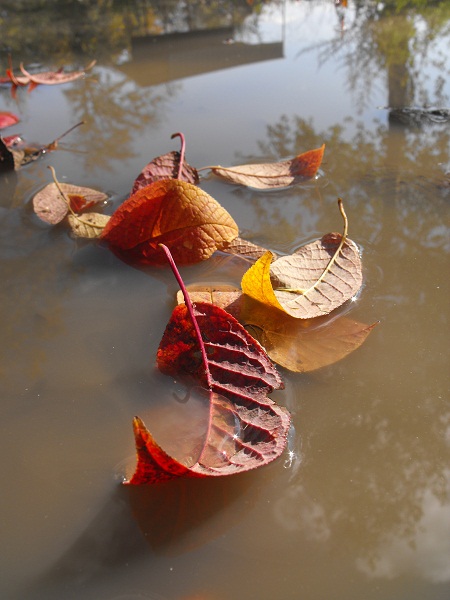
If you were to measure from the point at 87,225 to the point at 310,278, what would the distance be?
570 millimetres

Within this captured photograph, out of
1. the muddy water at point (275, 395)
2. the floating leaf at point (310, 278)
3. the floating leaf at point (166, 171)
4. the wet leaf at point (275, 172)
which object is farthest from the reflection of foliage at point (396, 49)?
the floating leaf at point (310, 278)

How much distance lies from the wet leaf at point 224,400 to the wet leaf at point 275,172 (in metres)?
0.67

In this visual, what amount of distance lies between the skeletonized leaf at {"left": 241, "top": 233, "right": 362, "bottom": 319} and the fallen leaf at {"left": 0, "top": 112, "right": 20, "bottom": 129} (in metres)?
1.37

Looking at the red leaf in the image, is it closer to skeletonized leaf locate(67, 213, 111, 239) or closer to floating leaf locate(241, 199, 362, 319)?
skeletonized leaf locate(67, 213, 111, 239)

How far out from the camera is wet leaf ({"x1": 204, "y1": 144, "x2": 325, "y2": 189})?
1521 mm

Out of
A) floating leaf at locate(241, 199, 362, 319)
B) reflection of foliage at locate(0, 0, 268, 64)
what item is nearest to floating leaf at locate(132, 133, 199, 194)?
floating leaf at locate(241, 199, 362, 319)

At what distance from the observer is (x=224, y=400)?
89cm

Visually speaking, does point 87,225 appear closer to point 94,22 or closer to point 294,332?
point 294,332

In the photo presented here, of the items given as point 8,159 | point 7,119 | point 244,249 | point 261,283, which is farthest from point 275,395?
point 7,119

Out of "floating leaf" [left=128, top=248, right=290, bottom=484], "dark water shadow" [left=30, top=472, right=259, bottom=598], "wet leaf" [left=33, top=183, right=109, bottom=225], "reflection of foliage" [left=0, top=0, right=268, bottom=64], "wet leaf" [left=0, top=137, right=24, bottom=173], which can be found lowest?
"dark water shadow" [left=30, top=472, right=259, bottom=598]

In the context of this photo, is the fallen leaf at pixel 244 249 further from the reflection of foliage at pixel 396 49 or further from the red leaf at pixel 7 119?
the red leaf at pixel 7 119

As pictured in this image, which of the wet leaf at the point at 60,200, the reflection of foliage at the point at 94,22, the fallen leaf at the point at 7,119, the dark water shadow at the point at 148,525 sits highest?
the reflection of foliage at the point at 94,22

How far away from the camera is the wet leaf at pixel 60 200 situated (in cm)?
140

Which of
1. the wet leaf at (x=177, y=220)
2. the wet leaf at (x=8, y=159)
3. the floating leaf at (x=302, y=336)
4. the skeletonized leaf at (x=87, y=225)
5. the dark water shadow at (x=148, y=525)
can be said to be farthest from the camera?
the wet leaf at (x=8, y=159)
